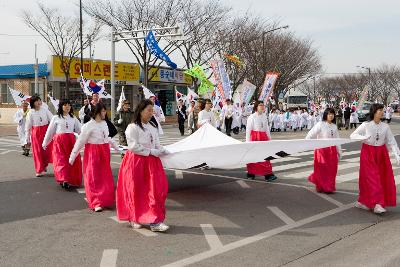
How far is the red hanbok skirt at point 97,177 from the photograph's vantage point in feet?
23.1

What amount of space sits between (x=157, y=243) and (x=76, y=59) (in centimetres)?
3178

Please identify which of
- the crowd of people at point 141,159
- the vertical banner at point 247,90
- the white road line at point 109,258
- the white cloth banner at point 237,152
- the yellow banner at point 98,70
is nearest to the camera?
the white road line at point 109,258

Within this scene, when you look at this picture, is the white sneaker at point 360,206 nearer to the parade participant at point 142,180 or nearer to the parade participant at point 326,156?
the parade participant at point 326,156

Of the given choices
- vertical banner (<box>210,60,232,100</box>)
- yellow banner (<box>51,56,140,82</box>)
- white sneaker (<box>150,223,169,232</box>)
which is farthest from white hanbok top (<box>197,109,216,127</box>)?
yellow banner (<box>51,56,140,82</box>)

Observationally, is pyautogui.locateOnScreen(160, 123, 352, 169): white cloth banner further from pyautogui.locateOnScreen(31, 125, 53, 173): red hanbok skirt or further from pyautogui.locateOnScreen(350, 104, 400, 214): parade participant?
pyautogui.locateOnScreen(31, 125, 53, 173): red hanbok skirt

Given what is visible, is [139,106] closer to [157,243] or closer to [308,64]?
[157,243]

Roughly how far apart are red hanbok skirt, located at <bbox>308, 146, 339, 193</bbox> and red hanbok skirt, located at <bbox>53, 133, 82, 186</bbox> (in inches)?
165

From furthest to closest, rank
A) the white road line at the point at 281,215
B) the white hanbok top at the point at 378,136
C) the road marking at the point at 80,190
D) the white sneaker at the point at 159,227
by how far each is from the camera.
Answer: the road marking at the point at 80,190 < the white hanbok top at the point at 378,136 < the white road line at the point at 281,215 < the white sneaker at the point at 159,227

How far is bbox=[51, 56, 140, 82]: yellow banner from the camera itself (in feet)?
113

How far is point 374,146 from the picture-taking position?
6949 millimetres

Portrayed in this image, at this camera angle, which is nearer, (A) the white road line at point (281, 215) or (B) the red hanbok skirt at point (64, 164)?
(A) the white road line at point (281, 215)

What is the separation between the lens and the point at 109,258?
4871 millimetres

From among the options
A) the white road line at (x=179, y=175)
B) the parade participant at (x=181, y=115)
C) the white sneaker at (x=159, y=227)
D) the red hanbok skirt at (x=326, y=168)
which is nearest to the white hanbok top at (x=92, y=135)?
the white sneaker at (x=159, y=227)

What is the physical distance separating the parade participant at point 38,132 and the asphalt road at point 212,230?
95 centimetres
